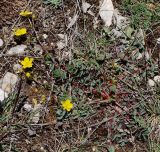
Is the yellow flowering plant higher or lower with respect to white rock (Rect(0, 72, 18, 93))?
higher

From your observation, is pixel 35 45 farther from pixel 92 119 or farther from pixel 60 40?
pixel 92 119

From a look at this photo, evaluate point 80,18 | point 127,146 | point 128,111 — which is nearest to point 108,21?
point 80,18

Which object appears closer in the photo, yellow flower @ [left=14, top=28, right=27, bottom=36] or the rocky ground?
the rocky ground

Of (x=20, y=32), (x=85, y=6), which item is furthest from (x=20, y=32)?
(x=85, y=6)

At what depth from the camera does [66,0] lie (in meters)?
4.43

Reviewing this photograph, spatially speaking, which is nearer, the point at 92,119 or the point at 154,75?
the point at 92,119

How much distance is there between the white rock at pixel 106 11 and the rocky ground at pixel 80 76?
0.01 metres

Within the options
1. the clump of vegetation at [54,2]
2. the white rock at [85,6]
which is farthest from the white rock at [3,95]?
the white rock at [85,6]

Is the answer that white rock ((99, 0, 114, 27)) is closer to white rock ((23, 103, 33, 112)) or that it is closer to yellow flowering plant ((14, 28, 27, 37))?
yellow flowering plant ((14, 28, 27, 37))

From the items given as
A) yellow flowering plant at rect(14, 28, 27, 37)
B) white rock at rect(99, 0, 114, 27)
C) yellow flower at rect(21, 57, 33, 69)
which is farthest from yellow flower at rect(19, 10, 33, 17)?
white rock at rect(99, 0, 114, 27)

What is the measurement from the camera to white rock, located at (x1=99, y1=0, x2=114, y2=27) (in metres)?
4.45

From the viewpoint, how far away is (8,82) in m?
3.88

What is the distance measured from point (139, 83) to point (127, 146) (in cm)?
64

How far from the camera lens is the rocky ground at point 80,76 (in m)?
3.77
